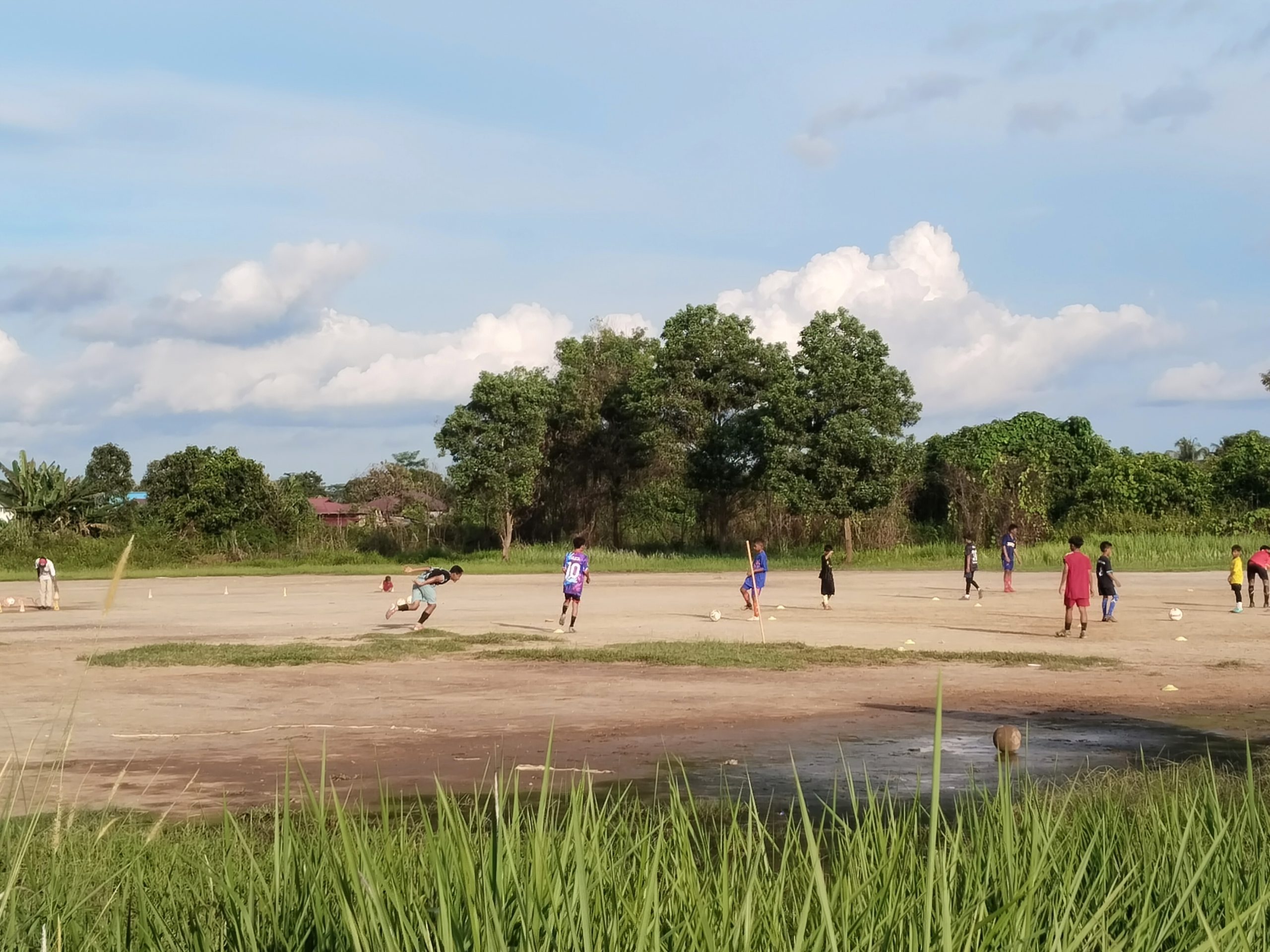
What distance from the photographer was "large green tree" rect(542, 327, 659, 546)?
63281 mm

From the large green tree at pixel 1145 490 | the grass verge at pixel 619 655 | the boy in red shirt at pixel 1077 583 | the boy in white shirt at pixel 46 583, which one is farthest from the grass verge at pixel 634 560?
the grass verge at pixel 619 655

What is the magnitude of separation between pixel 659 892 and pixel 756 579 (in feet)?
80.2

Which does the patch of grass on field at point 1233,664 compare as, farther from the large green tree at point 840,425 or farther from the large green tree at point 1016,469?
the large green tree at point 1016,469

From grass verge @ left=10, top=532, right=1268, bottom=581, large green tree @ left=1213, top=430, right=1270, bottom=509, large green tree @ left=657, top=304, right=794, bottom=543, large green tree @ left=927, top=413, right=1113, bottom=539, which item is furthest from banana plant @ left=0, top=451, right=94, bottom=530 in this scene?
large green tree @ left=1213, top=430, right=1270, bottom=509

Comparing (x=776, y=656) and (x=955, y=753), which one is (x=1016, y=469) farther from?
(x=955, y=753)

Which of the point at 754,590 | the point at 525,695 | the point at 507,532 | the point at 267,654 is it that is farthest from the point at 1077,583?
the point at 507,532

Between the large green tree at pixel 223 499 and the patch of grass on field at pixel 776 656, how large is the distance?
4459 cm

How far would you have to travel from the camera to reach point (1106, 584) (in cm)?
2534

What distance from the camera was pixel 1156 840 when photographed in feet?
15.7

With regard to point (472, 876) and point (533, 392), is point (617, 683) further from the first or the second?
point (533, 392)

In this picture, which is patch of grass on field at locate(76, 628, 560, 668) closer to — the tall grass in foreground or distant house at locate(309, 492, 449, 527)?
the tall grass in foreground

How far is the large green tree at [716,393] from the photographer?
59.6 m

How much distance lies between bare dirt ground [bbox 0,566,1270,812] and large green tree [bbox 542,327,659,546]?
106 ft

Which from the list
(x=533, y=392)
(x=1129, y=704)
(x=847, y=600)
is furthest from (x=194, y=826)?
(x=533, y=392)
